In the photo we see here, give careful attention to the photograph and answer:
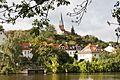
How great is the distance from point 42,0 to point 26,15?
0.28 metres

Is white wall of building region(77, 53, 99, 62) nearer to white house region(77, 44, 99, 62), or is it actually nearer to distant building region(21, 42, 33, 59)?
white house region(77, 44, 99, 62)

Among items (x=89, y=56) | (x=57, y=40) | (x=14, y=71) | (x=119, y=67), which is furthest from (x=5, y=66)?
(x=57, y=40)

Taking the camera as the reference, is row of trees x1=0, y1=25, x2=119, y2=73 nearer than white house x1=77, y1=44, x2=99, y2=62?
Yes

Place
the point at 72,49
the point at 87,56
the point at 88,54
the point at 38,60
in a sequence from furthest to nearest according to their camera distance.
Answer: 1. the point at 72,49
2. the point at 88,54
3. the point at 87,56
4. the point at 38,60

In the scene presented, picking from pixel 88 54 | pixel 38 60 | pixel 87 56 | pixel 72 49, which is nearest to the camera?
pixel 38 60

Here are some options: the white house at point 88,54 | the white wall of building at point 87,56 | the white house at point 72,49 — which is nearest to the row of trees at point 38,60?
the white wall of building at point 87,56

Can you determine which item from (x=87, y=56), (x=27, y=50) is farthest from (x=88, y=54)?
(x=27, y=50)

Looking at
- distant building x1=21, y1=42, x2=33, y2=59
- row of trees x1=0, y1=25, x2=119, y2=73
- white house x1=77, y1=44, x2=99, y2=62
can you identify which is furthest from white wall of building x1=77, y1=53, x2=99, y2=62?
distant building x1=21, y1=42, x2=33, y2=59

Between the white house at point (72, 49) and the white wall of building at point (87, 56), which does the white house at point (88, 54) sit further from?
the white house at point (72, 49)

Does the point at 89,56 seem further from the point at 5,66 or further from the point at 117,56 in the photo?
the point at 5,66

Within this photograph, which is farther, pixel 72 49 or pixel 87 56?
pixel 72 49

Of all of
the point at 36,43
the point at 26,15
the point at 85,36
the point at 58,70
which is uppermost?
the point at 85,36

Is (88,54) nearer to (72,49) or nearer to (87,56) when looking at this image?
(87,56)

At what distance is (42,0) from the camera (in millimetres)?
4043
